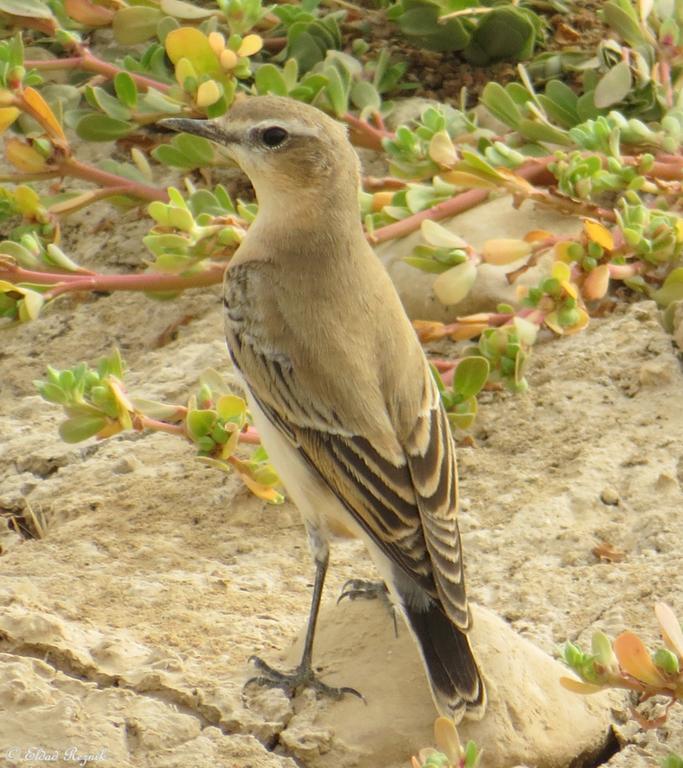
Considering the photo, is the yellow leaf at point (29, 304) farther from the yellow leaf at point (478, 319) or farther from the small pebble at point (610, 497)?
the small pebble at point (610, 497)

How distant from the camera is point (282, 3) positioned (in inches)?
292

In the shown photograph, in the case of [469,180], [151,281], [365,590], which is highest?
[469,180]

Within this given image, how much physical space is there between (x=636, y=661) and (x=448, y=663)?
58 centimetres

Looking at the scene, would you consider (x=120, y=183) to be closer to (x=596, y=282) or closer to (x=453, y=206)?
(x=453, y=206)

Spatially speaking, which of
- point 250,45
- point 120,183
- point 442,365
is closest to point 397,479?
point 442,365

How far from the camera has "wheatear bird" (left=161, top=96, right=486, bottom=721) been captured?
439 centimetres

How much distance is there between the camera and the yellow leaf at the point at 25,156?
6.19 metres

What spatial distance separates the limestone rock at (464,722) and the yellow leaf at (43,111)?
2.70 m

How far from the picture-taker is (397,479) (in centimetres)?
463

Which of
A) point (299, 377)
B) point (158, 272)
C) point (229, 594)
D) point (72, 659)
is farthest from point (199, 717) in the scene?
point (158, 272)

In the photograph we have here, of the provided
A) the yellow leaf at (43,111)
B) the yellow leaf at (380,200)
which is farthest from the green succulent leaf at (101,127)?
the yellow leaf at (380,200)

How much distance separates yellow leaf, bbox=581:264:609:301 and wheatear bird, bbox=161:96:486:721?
2.79 feet

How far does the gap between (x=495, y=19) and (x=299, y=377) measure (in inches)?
114

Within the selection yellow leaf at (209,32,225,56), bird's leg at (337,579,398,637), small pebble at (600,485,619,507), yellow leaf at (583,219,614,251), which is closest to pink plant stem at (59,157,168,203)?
yellow leaf at (209,32,225,56)
